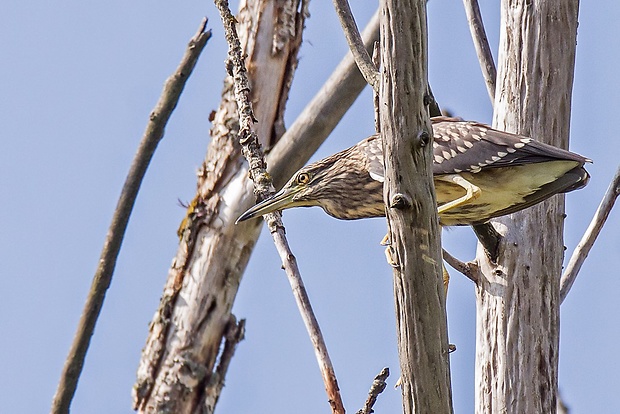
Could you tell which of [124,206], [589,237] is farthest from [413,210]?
[124,206]

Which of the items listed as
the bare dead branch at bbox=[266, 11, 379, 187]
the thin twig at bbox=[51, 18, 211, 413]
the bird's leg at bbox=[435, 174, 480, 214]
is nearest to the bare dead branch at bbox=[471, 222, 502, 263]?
the bird's leg at bbox=[435, 174, 480, 214]

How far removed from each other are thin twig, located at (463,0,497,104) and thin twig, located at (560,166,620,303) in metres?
0.68

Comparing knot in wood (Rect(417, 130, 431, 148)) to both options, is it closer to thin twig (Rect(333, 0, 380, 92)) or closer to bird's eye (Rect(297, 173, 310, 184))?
thin twig (Rect(333, 0, 380, 92))

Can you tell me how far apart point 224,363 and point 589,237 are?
292cm

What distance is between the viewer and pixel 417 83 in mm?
2277

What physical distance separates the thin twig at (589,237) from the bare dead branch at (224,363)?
106 inches

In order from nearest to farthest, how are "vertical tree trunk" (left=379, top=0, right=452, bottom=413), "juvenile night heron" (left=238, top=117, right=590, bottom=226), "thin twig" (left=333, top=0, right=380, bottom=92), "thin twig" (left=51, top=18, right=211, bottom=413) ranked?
"vertical tree trunk" (left=379, top=0, right=452, bottom=413) → "thin twig" (left=333, top=0, right=380, bottom=92) → "juvenile night heron" (left=238, top=117, right=590, bottom=226) → "thin twig" (left=51, top=18, right=211, bottom=413)

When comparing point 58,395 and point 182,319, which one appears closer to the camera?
point 58,395

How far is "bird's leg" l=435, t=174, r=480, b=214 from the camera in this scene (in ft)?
10.7

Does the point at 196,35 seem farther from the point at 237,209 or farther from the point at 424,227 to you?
the point at 424,227

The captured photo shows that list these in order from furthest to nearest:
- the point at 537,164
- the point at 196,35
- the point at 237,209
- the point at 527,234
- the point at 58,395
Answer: the point at 237,209 → the point at 196,35 → the point at 58,395 → the point at 527,234 → the point at 537,164

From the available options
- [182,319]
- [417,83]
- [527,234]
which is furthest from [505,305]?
[182,319]

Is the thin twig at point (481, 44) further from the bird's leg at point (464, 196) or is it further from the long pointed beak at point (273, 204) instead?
the long pointed beak at point (273, 204)

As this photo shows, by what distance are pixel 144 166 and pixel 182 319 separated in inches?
46.1
